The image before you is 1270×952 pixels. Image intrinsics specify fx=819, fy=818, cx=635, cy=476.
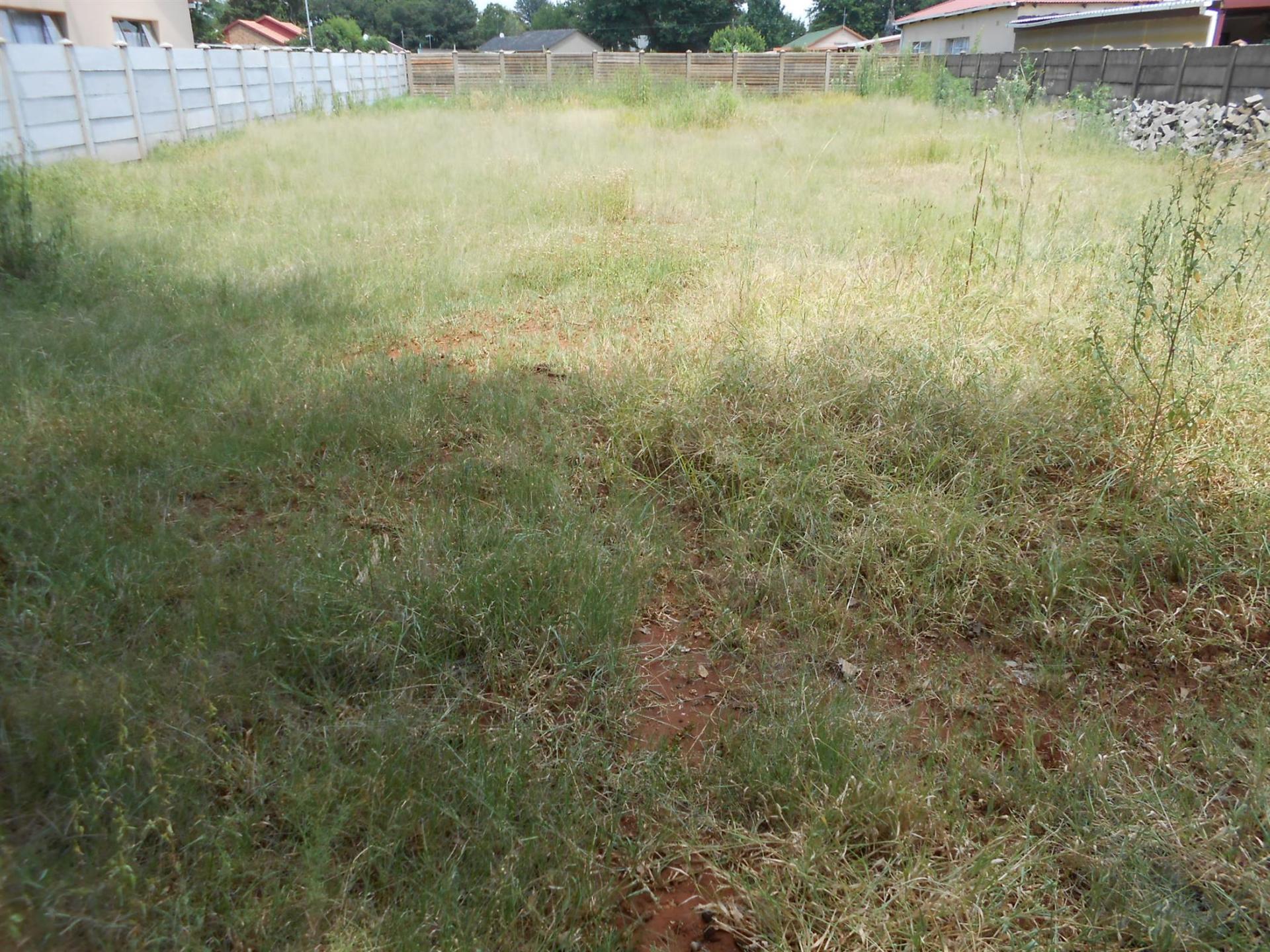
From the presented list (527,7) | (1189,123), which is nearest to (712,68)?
(1189,123)

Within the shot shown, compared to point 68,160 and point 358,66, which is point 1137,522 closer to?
point 68,160

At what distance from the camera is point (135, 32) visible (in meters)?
19.8

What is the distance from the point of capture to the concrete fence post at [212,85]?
524 inches

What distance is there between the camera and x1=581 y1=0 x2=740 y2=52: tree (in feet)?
161

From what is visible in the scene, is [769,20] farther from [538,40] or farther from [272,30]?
[272,30]

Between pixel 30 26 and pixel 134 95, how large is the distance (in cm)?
765

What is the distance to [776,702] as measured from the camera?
2.14 meters

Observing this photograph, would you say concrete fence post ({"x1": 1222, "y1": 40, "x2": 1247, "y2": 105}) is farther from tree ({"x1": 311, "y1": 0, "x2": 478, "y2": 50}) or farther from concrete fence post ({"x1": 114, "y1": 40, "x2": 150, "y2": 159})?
tree ({"x1": 311, "y1": 0, "x2": 478, "y2": 50})

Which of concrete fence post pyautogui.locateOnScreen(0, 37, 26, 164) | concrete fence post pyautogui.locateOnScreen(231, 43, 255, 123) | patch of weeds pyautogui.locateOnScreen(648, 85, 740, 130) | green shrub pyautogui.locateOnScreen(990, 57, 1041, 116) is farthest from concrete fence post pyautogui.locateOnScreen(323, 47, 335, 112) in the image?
green shrub pyautogui.locateOnScreen(990, 57, 1041, 116)

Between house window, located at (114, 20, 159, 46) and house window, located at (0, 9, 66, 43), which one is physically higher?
house window, located at (114, 20, 159, 46)

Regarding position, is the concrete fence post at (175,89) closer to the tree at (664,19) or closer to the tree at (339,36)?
the tree at (339,36)

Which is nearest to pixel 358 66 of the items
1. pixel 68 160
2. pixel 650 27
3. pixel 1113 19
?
pixel 68 160

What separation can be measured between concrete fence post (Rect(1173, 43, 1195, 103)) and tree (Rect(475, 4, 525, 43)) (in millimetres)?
85591

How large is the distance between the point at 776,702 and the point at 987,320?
290 centimetres
